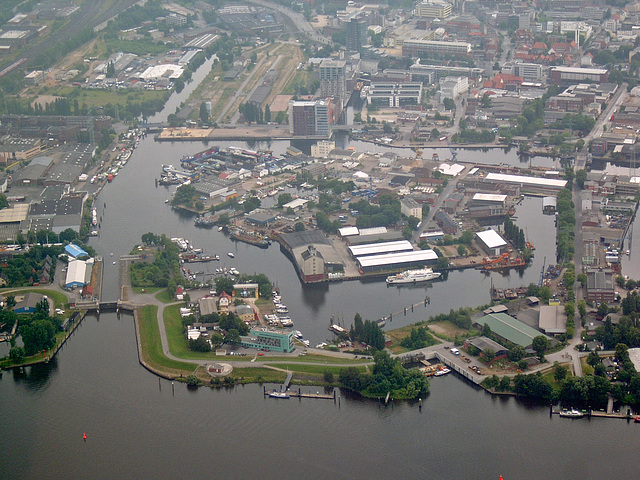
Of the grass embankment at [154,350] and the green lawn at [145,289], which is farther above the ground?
the green lawn at [145,289]

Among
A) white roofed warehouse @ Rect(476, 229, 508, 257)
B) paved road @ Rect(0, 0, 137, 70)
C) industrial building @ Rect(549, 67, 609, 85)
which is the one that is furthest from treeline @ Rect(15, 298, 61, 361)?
industrial building @ Rect(549, 67, 609, 85)

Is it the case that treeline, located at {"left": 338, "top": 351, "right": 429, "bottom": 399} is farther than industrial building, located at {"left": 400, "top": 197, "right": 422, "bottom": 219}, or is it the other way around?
industrial building, located at {"left": 400, "top": 197, "right": 422, "bottom": 219}

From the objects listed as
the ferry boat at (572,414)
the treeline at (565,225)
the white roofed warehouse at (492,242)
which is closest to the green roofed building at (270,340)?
the ferry boat at (572,414)

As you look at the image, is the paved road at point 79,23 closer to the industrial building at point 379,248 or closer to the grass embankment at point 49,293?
the grass embankment at point 49,293

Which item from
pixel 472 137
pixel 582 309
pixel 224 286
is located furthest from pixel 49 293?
pixel 472 137

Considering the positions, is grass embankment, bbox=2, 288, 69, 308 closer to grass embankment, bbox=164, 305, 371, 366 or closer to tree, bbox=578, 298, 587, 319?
grass embankment, bbox=164, 305, 371, 366

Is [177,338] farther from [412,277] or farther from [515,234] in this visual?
[515,234]

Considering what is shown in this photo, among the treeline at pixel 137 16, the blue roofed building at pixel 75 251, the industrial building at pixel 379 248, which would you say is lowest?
the blue roofed building at pixel 75 251
